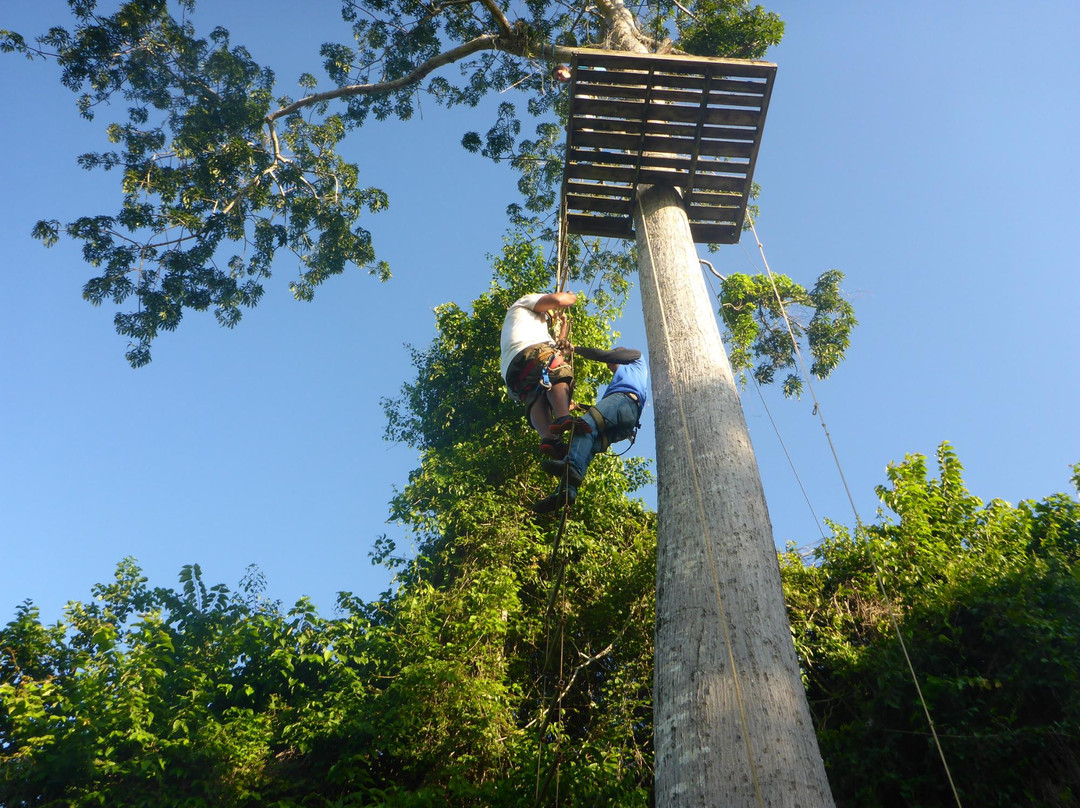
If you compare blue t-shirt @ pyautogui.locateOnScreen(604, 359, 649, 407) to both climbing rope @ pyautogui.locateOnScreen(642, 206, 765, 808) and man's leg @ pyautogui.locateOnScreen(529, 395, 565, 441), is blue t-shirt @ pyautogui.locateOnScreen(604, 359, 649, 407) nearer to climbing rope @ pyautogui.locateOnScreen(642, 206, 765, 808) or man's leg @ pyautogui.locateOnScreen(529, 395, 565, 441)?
man's leg @ pyautogui.locateOnScreen(529, 395, 565, 441)

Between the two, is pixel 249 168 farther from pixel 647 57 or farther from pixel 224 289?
pixel 647 57

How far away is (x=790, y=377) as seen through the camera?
10.7m

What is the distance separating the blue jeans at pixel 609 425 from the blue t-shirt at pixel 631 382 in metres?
0.07

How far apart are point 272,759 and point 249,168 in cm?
692

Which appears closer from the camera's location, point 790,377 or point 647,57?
point 647,57

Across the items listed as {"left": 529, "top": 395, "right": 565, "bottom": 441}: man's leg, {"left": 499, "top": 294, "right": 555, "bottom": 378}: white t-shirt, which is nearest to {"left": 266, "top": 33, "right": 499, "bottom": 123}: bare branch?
{"left": 499, "top": 294, "right": 555, "bottom": 378}: white t-shirt

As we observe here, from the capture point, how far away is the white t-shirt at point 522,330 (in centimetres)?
493

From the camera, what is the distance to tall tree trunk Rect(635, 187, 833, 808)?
2.22m

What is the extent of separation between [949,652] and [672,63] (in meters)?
4.76

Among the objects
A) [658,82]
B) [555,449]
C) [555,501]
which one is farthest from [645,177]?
[555,501]

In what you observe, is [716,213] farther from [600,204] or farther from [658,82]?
[658,82]

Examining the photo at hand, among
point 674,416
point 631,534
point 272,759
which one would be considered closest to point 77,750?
point 272,759

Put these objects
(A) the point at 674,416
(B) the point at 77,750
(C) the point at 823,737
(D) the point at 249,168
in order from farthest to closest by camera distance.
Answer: (D) the point at 249,168, (C) the point at 823,737, (B) the point at 77,750, (A) the point at 674,416

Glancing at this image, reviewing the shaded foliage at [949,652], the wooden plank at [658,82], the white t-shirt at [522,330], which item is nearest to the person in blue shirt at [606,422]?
the white t-shirt at [522,330]
